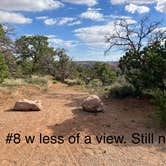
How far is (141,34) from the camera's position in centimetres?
1830

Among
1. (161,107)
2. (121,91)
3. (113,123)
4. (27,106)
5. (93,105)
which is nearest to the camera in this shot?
(161,107)

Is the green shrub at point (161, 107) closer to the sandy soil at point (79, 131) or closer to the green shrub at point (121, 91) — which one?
the sandy soil at point (79, 131)

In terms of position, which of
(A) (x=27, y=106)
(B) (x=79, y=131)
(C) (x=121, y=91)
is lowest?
(B) (x=79, y=131)

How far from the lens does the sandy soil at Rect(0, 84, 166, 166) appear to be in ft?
19.4

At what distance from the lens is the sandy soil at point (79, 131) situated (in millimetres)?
5922

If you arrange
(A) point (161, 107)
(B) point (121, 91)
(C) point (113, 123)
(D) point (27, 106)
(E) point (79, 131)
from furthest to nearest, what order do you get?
1. (B) point (121, 91)
2. (D) point (27, 106)
3. (C) point (113, 123)
4. (A) point (161, 107)
5. (E) point (79, 131)

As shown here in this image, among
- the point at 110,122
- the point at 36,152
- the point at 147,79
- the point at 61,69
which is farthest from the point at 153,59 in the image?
the point at 61,69

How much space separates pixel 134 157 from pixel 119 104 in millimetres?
6083

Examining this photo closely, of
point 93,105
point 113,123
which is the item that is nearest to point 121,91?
point 93,105

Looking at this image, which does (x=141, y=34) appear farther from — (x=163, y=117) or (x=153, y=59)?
(x=163, y=117)

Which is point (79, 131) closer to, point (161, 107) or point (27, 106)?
point (161, 107)

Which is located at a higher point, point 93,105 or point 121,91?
point 121,91

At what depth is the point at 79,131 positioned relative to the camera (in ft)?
26.0

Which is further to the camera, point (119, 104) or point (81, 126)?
point (119, 104)
